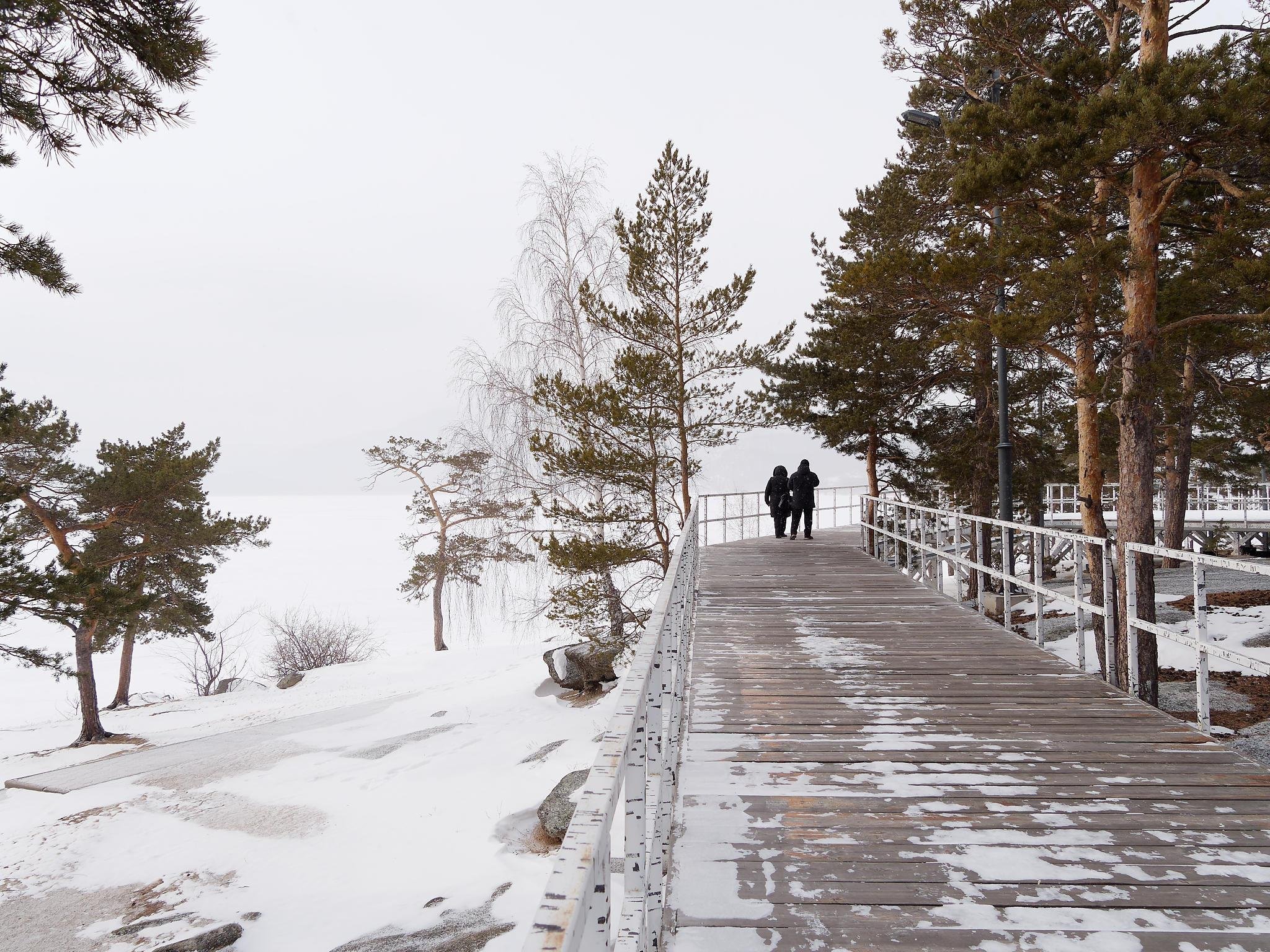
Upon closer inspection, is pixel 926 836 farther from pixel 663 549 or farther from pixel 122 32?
pixel 663 549

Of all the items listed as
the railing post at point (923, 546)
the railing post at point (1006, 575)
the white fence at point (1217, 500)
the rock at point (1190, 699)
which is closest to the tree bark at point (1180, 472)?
the rock at point (1190, 699)

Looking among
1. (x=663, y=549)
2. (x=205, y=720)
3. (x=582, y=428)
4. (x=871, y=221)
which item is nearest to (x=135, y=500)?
(x=205, y=720)

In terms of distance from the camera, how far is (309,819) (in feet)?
39.1

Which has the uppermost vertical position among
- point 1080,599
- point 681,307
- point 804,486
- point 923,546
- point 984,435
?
point 681,307

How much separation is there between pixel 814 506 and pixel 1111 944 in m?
14.7

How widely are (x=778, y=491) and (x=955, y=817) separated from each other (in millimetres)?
13146

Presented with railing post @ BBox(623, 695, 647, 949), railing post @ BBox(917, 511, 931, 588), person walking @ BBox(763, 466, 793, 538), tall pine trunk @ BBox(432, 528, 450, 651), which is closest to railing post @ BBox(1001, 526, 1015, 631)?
railing post @ BBox(917, 511, 931, 588)

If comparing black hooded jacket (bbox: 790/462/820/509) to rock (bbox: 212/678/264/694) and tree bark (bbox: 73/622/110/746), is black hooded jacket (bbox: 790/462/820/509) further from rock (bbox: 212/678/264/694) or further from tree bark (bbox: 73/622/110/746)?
rock (bbox: 212/678/264/694)

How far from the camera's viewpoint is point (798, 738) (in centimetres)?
477


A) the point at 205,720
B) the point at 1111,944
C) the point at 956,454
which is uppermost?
the point at 956,454

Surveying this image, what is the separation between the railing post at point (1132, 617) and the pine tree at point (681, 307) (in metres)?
11.4

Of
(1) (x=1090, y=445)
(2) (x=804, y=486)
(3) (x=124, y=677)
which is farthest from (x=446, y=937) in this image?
(3) (x=124, y=677)

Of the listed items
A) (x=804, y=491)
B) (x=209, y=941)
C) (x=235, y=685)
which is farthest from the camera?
(x=235, y=685)

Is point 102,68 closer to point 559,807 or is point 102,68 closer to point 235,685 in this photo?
point 559,807
